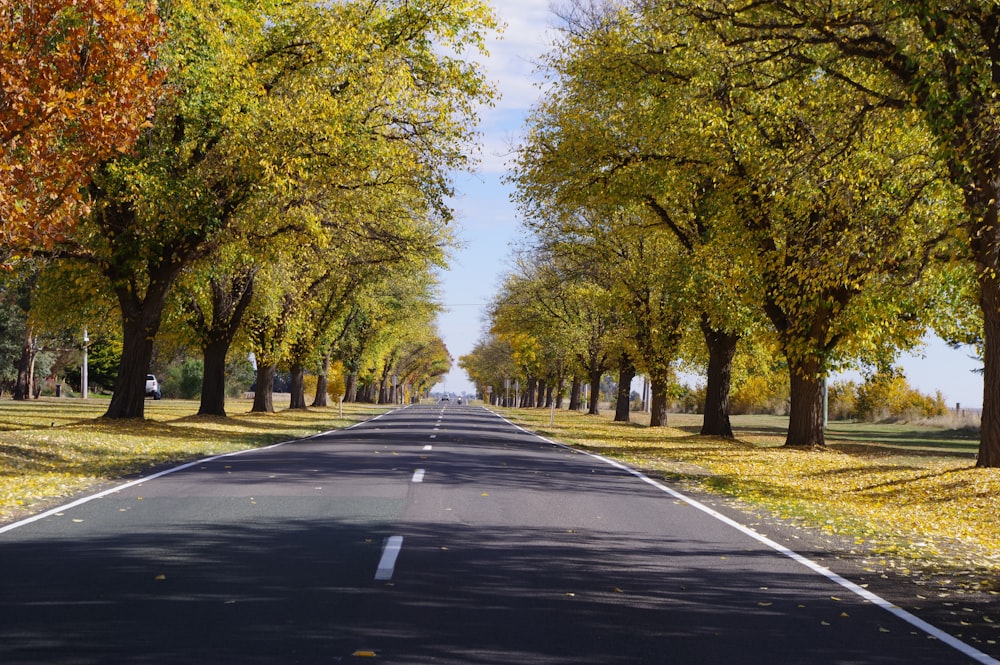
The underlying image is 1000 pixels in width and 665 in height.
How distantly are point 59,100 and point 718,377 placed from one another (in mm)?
23106

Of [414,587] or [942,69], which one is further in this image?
[942,69]

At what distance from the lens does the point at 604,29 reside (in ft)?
82.0

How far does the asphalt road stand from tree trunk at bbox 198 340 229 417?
23235 millimetres

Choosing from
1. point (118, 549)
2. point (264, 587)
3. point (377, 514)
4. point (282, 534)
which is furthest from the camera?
point (377, 514)

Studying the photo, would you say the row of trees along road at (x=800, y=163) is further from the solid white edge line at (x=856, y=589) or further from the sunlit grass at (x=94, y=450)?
the sunlit grass at (x=94, y=450)

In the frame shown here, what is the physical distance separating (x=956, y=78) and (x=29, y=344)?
5854cm

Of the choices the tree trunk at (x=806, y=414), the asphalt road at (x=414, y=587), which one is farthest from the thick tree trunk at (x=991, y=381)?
the tree trunk at (x=806, y=414)

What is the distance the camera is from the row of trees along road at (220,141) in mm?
→ 16312

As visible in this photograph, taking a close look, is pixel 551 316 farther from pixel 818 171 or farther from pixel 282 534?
pixel 282 534

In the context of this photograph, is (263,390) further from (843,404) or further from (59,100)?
(843,404)

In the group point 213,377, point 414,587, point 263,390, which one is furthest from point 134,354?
point 414,587

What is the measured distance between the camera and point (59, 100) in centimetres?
1462

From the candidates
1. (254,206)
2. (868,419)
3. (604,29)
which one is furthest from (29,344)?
(868,419)

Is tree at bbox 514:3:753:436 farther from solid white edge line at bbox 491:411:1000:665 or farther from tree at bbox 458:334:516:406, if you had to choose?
tree at bbox 458:334:516:406
